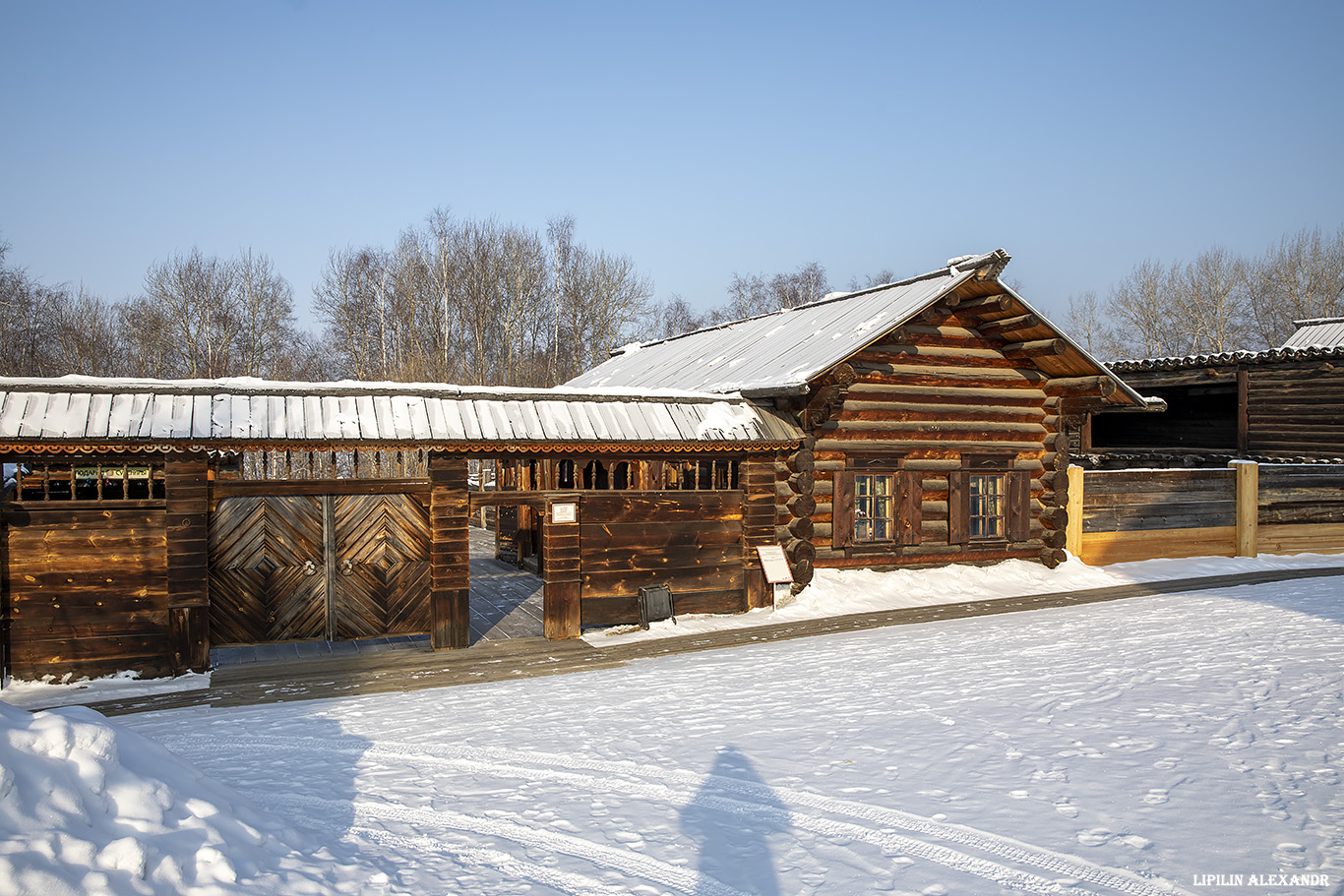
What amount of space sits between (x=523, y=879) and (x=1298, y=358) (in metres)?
23.0

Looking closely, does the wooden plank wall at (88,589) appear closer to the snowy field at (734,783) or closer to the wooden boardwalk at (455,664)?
the wooden boardwalk at (455,664)

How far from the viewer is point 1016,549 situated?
15469mm

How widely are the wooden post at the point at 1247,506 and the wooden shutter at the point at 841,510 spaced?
8.99m

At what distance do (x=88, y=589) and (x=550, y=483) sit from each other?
5.52 metres

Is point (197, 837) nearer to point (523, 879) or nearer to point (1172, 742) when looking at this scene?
point (523, 879)

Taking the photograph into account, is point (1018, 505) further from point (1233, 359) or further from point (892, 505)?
point (1233, 359)

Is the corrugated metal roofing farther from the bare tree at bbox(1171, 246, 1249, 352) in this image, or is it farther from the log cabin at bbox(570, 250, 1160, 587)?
the bare tree at bbox(1171, 246, 1249, 352)

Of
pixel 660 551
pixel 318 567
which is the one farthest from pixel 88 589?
pixel 660 551

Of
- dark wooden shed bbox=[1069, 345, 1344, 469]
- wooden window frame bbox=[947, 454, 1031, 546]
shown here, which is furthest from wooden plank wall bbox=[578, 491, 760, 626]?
dark wooden shed bbox=[1069, 345, 1344, 469]

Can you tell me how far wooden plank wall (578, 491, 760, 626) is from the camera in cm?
1203

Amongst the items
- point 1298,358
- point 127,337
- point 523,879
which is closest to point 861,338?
point 523,879

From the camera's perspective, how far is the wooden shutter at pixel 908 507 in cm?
1448

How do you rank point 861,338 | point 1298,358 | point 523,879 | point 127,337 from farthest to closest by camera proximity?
point 127,337
point 1298,358
point 861,338
point 523,879

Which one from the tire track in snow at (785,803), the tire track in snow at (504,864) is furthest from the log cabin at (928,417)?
the tire track in snow at (504,864)
